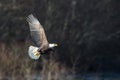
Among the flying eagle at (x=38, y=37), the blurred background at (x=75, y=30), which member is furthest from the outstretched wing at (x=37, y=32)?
the blurred background at (x=75, y=30)

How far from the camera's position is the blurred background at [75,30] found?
1606cm

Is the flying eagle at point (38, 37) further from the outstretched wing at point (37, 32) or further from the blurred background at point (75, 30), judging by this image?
the blurred background at point (75, 30)

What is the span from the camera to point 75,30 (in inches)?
669

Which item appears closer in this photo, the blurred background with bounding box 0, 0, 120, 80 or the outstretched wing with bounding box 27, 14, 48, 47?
the outstretched wing with bounding box 27, 14, 48, 47

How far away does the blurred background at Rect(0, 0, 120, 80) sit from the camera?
16062 mm

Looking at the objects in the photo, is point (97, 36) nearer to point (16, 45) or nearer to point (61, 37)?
point (61, 37)

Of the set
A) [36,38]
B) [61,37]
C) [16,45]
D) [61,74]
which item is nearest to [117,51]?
[61,37]

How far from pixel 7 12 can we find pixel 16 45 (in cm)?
196

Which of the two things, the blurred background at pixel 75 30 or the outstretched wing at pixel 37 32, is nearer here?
the outstretched wing at pixel 37 32

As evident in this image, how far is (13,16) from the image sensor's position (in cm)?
1759

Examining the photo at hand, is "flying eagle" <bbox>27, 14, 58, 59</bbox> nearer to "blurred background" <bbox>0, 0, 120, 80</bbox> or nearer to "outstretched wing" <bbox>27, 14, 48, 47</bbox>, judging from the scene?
"outstretched wing" <bbox>27, 14, 48, 47</bbox>

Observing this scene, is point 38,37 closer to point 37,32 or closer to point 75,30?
point 37,32

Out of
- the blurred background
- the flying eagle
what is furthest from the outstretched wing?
the blurred background

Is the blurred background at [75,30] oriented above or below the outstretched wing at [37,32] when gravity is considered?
above
